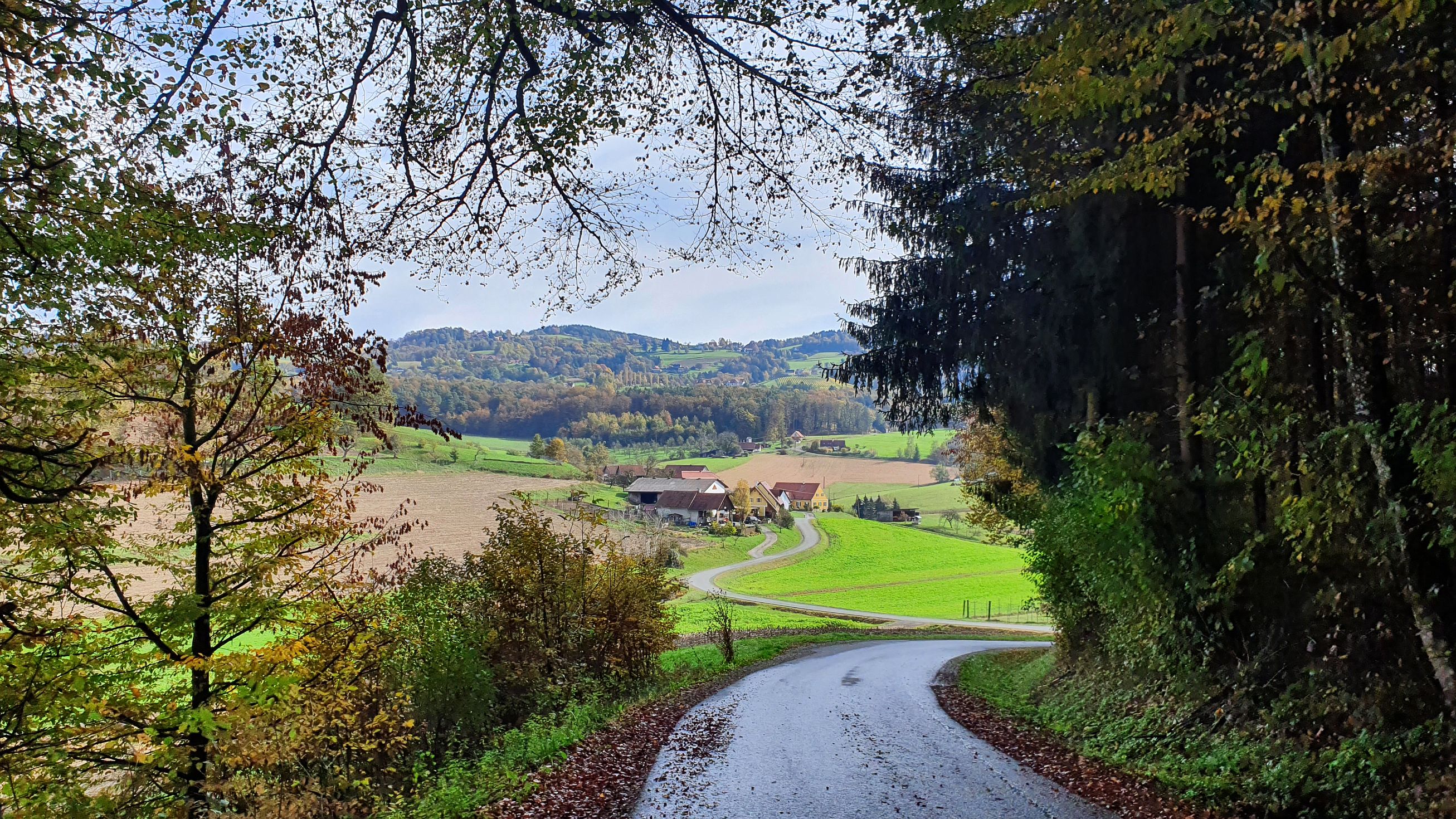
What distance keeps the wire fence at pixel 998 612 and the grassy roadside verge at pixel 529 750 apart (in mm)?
27117

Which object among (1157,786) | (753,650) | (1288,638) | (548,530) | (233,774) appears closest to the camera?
(1157,786)

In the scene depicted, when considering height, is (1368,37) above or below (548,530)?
above

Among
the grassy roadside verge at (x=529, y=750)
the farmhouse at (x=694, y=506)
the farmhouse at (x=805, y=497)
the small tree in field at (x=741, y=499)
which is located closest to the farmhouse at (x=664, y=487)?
the farmhouse at (x=694, y=506)

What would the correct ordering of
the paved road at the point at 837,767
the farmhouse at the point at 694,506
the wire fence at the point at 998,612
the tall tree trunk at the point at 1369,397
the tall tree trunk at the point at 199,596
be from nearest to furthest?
the tall tree trunk at the point at 1369,397
the paved road at the point at 837,767
the tall tree trunk at the point at 199,596
the wire fence at the point at 998,612
the farmhouse at the point at 694,506

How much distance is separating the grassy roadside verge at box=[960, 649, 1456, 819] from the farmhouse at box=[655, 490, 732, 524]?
7342 cm

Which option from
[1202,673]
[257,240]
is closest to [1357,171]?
[1202,673]

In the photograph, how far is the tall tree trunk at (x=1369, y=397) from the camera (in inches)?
193

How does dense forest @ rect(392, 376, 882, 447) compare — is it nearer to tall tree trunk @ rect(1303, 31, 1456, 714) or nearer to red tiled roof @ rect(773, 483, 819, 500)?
red tiled roof @ rect(773, 483, 819, 500)

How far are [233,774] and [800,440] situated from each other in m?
125

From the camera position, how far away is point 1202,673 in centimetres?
822

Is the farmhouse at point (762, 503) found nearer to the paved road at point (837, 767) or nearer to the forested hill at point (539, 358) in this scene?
the forested hill at point (539, 358)

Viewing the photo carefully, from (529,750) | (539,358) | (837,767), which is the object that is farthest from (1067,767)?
(539,358)

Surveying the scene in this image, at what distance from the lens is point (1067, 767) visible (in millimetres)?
8039

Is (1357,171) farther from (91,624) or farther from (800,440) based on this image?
(800,440)
